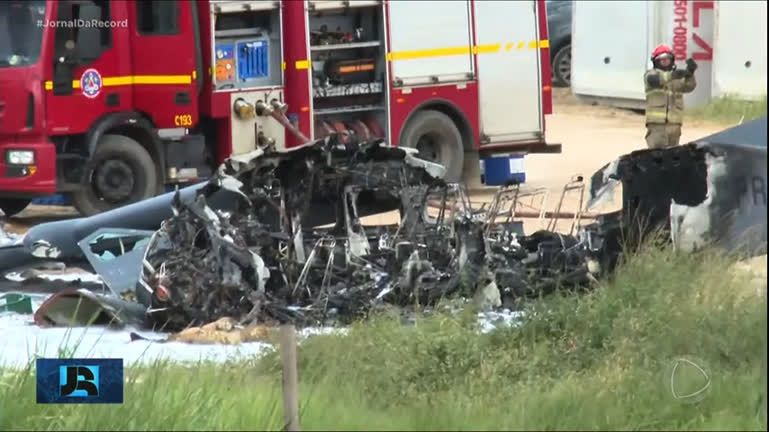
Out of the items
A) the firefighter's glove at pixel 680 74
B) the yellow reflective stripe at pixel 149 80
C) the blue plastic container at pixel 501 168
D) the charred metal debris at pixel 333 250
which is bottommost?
the blue plastic container at pixel 501 168

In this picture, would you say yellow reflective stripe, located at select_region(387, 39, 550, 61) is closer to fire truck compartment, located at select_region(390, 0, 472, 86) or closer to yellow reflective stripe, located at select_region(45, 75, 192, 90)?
fire truck compartment, located at select_region(390, 0, 472, 86)

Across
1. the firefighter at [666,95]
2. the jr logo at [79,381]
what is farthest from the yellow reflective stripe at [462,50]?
the jr logo at [79,381]

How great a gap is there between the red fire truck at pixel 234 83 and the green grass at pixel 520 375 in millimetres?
5839

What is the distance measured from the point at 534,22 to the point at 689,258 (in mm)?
9780

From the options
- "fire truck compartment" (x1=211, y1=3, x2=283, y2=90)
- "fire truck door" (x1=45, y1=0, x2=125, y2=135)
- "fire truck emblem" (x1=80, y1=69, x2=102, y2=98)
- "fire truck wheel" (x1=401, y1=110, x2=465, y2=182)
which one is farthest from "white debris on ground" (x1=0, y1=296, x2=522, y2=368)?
"fire truck wheel" (x1=401, y1=110, x2=465, y2=182)

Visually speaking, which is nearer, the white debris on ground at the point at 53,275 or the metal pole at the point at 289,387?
the metal pole at the point at 289,387

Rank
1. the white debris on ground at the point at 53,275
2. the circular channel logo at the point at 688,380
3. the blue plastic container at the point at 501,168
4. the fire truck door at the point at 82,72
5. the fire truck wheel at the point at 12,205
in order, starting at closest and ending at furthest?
the circular channel logo at the point at 688,380
the white debris on ground at the point at 53,275
the fire truck door at the point at 82,72
the fire truck wheel at the point at 12,205
the blue plastic container at the point at 501,168

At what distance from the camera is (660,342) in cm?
782

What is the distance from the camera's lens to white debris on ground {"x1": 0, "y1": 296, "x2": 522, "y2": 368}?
30.1ft

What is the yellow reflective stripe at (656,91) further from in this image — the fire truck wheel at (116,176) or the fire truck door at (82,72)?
the fire truck door at (82,72)

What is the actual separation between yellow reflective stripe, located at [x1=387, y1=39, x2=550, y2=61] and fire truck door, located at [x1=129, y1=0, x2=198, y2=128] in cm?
248

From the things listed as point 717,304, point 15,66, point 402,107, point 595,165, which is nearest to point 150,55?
point 15,66

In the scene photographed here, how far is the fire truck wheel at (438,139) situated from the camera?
17938 mm

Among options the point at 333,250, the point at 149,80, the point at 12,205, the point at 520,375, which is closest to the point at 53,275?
the point at 333,250
